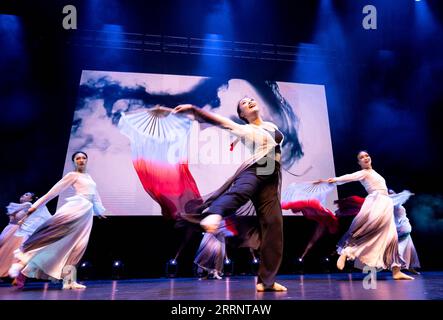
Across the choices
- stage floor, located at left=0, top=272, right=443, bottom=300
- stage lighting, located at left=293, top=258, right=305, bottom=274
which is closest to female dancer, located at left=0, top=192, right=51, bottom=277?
stage floor, located at left=0, top=272, right=443, bottom=300

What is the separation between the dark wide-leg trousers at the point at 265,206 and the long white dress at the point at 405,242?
3.53m

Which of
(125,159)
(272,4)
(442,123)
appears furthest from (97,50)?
(442,123)

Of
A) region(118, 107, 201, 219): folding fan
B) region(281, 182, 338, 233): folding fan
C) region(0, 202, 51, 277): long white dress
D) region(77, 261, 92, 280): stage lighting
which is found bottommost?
region(77, 261, 92, 280): stage lighting

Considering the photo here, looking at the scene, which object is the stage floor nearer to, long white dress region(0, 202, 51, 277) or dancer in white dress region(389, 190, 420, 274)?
long white dress region(0, 202, 51, 277)

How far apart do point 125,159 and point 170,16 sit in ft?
8.51

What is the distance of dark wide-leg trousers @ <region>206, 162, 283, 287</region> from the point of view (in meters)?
3.01

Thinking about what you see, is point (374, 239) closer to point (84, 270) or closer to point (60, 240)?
point (60, 240)

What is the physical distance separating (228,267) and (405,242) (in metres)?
2.72

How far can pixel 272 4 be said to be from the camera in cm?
681

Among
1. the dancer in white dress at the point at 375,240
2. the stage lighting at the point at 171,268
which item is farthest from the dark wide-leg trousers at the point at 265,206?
the stage lighting at the point at 171,268

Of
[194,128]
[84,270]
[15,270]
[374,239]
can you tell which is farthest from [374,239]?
[84,270]

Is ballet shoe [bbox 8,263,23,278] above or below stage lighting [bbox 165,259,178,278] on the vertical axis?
below

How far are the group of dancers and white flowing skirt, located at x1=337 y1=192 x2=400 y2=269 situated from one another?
0.4 inches
